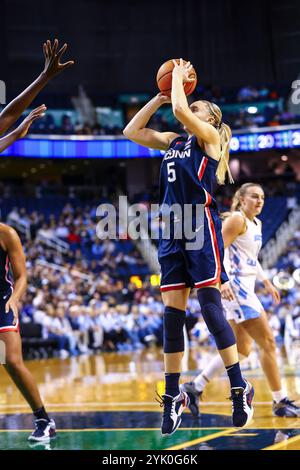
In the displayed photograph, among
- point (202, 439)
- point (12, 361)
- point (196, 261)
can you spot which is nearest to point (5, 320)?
point (12, 361)

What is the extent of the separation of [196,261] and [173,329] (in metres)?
0.54

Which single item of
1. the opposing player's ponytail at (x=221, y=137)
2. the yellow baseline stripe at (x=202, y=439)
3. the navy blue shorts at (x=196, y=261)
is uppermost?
the opposing player's ponytail at (x=221, y=137)

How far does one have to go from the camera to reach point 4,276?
650 centimetres

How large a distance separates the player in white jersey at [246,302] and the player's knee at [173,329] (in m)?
1.91

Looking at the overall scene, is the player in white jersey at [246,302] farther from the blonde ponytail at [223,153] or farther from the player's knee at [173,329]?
the player's knee at [173,329]

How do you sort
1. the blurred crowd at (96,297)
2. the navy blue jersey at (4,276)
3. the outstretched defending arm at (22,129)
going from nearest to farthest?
the outstretched defending arm at (22,129), the navy blue jersey at (4,276), the blurred crowd at (96,297)

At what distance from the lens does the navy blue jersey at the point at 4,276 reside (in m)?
6.47

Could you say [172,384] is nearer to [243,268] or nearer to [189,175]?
[189,175]

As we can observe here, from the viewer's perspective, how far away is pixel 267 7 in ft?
98.2

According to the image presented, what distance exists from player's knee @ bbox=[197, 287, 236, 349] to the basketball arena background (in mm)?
11577

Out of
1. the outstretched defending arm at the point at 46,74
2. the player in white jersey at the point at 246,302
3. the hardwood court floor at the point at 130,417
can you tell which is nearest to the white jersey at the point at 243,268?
the player in white jersey at the point at 246,302

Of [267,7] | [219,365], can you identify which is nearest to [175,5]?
[267,7]

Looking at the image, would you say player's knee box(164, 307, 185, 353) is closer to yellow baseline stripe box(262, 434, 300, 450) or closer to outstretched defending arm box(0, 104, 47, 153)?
yellow baseline stripe box(262, 434, 300, 450)

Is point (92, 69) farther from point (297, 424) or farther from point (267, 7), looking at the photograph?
point (297, 424)
